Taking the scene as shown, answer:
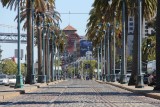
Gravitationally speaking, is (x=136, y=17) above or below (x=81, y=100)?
above

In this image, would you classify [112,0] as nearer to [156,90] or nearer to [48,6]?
[48,6]

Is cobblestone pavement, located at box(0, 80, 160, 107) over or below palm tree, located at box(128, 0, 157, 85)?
below

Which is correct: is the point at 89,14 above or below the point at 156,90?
above

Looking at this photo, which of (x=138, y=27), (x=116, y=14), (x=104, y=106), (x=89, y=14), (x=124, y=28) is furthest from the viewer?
(x=89, y=14)

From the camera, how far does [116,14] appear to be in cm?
7075

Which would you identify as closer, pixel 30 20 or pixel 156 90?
pixel 156 90

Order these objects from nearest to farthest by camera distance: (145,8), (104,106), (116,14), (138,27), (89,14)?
(104,106) < (138,27) < (145,8) < (116,14) < (89,14)

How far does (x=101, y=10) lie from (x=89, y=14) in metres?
23.7

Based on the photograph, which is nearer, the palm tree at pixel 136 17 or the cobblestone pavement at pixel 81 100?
the cobblestone pavement at pixel 81 100

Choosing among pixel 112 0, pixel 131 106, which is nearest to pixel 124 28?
pixel 112 0

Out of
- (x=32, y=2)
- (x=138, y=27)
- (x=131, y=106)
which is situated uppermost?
(x=32, y=2)

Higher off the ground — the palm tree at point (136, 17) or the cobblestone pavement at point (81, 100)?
the palm tree at point (136, 17)

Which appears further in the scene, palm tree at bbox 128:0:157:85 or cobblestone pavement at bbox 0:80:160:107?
palm tree at bbox 128:0:157:85

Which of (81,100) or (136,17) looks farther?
(136,17)
